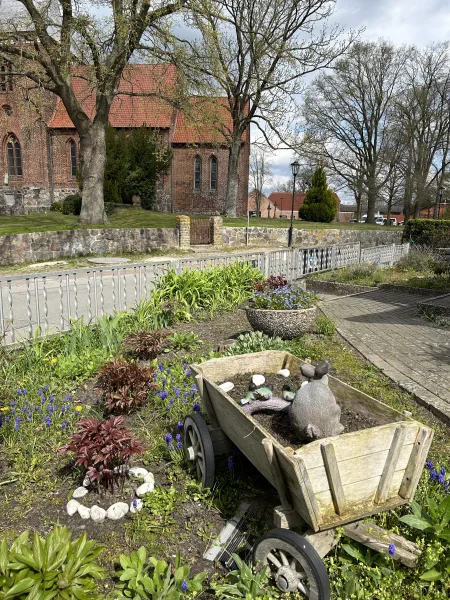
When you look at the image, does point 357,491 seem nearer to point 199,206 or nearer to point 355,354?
A: point 355,354

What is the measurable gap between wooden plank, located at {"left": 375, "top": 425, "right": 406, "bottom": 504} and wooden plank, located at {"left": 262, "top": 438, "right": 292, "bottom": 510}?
0.49m

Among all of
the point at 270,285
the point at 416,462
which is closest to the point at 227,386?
the point at 416,462

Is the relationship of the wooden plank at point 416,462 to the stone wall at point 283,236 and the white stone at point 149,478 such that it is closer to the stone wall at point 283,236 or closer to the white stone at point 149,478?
the white stone at point 149,478

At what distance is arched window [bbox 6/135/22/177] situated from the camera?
34.8 meters

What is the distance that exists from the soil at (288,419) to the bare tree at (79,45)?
15.7m

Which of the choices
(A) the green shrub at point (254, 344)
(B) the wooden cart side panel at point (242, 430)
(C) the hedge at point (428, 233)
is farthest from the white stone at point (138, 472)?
(C) the hedge at point (428, 233)

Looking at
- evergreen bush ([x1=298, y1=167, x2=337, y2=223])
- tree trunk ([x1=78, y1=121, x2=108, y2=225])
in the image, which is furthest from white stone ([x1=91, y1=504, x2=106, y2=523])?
evergreen bush ([x1=298, y1=167, x2=337, y2=223])

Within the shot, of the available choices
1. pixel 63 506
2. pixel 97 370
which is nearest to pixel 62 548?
pixel 63 506

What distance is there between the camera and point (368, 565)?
2.32 metres

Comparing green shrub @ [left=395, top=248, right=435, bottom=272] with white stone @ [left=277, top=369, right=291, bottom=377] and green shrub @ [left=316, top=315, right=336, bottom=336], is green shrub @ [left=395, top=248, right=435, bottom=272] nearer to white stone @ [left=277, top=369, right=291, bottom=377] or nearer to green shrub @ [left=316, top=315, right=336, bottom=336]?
green shrub @ [left=316, top=315, right=336, bottom=336]

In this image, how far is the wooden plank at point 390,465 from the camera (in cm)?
229

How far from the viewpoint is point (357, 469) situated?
226 centimetres

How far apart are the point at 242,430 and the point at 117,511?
0.97 m

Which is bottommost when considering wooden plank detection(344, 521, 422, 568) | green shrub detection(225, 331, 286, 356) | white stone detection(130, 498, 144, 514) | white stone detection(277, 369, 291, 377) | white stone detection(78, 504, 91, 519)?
white stone detection(78, 504, 91, 519)
